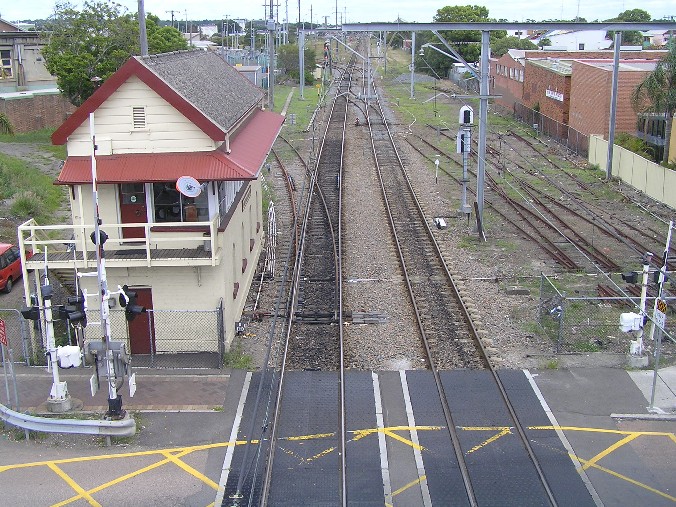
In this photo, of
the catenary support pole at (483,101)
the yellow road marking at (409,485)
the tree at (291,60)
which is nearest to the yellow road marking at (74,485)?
the yellow road marking at (409,485)

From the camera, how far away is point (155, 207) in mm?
17281

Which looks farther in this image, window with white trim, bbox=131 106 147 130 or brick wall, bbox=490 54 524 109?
brick wall, bbox=490 54 524 109

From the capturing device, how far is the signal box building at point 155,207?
54.0ft

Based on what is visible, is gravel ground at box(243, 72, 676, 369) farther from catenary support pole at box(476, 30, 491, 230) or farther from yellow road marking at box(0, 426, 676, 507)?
yellow road marking at box(0, 426, 676, 507)

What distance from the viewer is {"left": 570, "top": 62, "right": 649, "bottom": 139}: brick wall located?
136 feet

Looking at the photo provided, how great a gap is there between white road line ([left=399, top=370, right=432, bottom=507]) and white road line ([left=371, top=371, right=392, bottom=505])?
478 millimetres

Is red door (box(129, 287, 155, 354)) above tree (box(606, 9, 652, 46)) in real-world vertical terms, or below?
below

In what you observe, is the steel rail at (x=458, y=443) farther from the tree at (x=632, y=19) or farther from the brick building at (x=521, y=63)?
the tree at (x=632, y=19)

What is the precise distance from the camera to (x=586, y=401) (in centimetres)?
1498

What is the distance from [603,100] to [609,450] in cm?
3189

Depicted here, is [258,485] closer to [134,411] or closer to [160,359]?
[134,411]

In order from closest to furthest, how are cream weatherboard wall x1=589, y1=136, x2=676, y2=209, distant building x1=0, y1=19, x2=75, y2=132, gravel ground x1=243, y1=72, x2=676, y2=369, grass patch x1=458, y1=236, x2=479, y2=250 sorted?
gravel ground x1=243, y1=72, x2=676, y2=369, grass patch x1=458, y1=236, x2=479, y2=250, cream weatherboard wall x1=589, y1=136, x2=676, y2=209, distant building x1=0, y1=19, x2=75, y2=132

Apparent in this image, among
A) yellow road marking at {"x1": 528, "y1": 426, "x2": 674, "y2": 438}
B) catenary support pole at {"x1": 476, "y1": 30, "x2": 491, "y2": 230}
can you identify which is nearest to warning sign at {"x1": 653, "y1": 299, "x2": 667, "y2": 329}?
yellow road marking at {"x1": 528, "y1": 426, "x2": 674, "y2": 438}

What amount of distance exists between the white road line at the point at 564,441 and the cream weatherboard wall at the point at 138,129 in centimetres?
823
